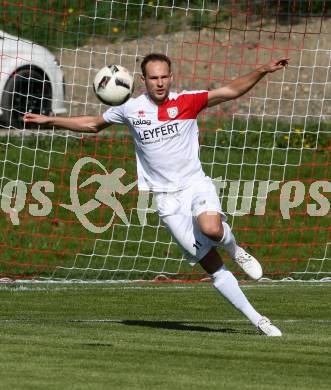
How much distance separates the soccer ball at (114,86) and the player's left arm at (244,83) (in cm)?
68

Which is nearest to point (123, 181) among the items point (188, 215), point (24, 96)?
point (24, 96)

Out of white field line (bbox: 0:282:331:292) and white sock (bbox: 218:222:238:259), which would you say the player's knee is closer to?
white sock (bbox: 218:222:238:259)

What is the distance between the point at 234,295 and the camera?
9.41 m

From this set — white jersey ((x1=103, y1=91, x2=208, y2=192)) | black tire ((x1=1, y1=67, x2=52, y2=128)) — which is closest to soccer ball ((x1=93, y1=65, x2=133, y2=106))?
white jersey ((x1=103, y1=91, x2=208, y2=192))

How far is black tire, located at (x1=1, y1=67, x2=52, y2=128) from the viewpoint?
52.6 feet

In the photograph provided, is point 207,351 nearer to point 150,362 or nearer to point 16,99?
point 150,362

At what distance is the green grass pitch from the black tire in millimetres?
3441

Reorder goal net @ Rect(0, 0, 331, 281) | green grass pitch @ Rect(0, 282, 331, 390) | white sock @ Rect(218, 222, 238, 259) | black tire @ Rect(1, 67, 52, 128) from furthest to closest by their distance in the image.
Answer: black tire @ Rect(1, 67, 52, 128) < goal net @ Rect(0, 0, 331, 281) < white sock @ Rect(218, 222, 238, 259) < green grass pitch @ Rect(0, 282, 331, 390)

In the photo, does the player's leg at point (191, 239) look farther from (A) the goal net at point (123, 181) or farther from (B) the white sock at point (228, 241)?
(A) the goal net at point (123, 181)

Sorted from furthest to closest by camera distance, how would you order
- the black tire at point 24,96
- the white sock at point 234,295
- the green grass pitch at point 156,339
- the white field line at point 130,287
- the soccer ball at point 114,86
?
1. the black tire at point 24,96
2. the white field line at point 130,287
3. the soccer ball at point 114,86
4. the white sock at point 234,295
5. the green grass pitch at point 156,339

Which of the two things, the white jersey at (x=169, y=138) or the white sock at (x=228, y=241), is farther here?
the white jersey at (x=169, y=138)

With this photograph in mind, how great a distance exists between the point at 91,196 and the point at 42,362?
9.70 meters

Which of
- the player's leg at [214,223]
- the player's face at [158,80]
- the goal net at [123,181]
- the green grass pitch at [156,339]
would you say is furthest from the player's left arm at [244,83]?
the goal net at [123,181]

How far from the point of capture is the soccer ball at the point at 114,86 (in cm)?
963
